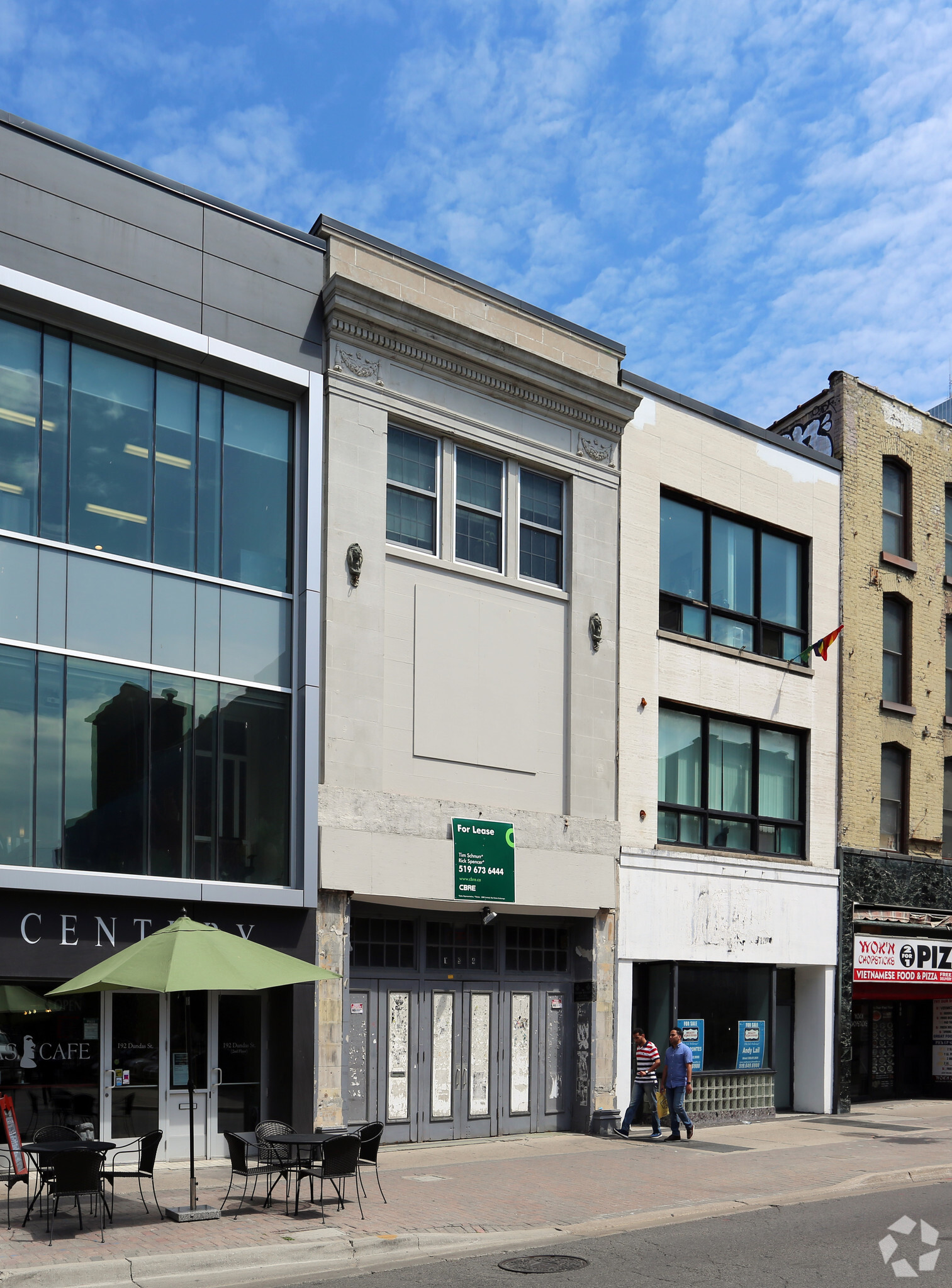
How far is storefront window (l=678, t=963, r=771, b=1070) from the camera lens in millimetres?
21625

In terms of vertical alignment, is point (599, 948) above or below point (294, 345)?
below

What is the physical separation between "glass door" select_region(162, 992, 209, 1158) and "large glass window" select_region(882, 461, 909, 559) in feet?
54.9

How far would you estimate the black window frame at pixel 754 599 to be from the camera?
72.9 ft

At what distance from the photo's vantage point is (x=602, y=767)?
2044cm

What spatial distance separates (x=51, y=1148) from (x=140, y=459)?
8280mm

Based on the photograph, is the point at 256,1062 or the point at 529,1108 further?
the point at 529,1108

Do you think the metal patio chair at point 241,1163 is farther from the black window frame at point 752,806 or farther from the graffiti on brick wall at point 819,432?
the graffiti on brick wall at point 819,432

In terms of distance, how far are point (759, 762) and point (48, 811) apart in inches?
520

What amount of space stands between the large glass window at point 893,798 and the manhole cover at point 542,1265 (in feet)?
52.5

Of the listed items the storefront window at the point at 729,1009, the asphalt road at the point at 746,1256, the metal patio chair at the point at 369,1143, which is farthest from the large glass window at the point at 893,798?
the metal patio chair at the point at 369,1143

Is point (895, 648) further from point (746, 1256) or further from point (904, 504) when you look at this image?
point (746, 1256)

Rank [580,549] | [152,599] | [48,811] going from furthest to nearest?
1. [580,549]
2. [152,599]
3. [48,811]

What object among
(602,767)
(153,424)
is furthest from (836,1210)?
(153,424)

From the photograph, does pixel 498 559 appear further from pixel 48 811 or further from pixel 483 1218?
pixel 483 1218
